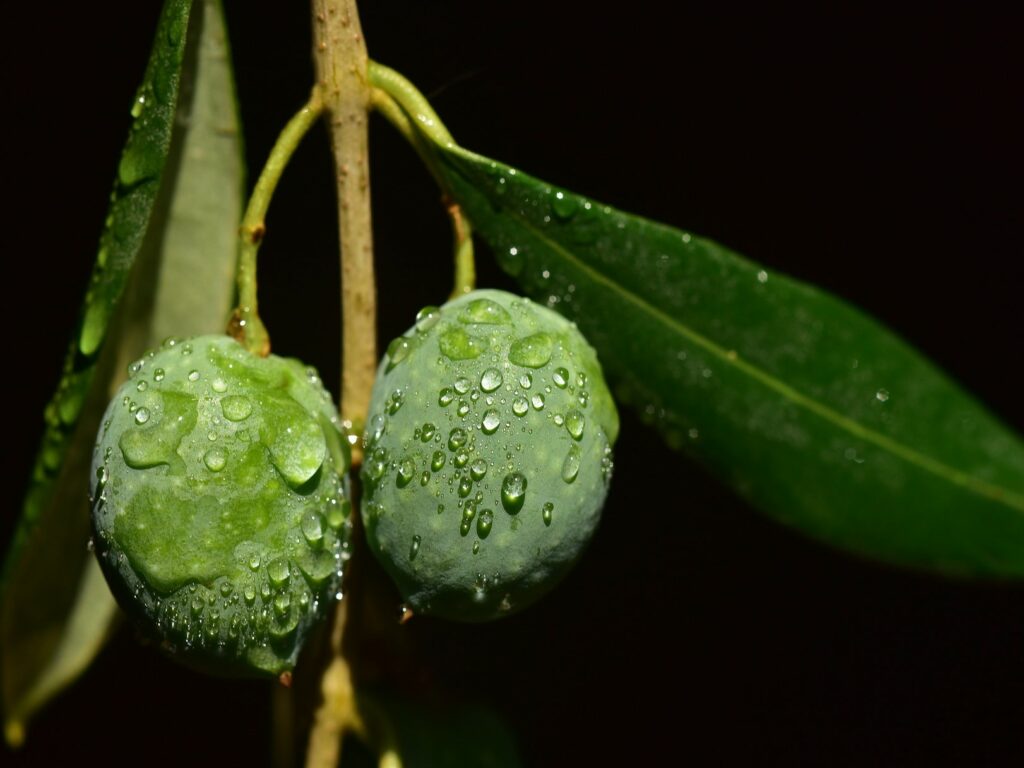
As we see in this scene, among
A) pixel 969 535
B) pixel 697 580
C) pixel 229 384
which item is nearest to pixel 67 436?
pixel 229 384

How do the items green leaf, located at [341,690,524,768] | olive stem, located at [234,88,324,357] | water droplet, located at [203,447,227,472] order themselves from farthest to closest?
green leaf, located at [341,690,524,768] < olive stem, located at [234,88,324,357] < water droplet, located at [203,447,227,472]

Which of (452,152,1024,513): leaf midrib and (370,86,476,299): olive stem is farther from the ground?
(370,86,476,299): olive stem

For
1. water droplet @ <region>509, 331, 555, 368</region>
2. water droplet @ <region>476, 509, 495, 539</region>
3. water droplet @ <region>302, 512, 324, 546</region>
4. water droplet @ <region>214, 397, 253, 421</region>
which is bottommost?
water droplet @ <region>302, 512, 324, 546</region>

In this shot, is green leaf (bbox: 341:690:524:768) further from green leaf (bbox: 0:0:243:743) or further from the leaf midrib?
the leaf midrib

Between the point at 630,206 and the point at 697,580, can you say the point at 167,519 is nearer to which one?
the point at 630,206

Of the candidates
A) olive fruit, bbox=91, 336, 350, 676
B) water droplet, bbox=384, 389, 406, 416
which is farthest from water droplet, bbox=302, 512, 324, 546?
water droplet, bbox=384, 389, 406, 416

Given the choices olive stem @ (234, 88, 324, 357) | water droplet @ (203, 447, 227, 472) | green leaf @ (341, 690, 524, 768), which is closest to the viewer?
water droplet @ (203, 447, 227, 472)
